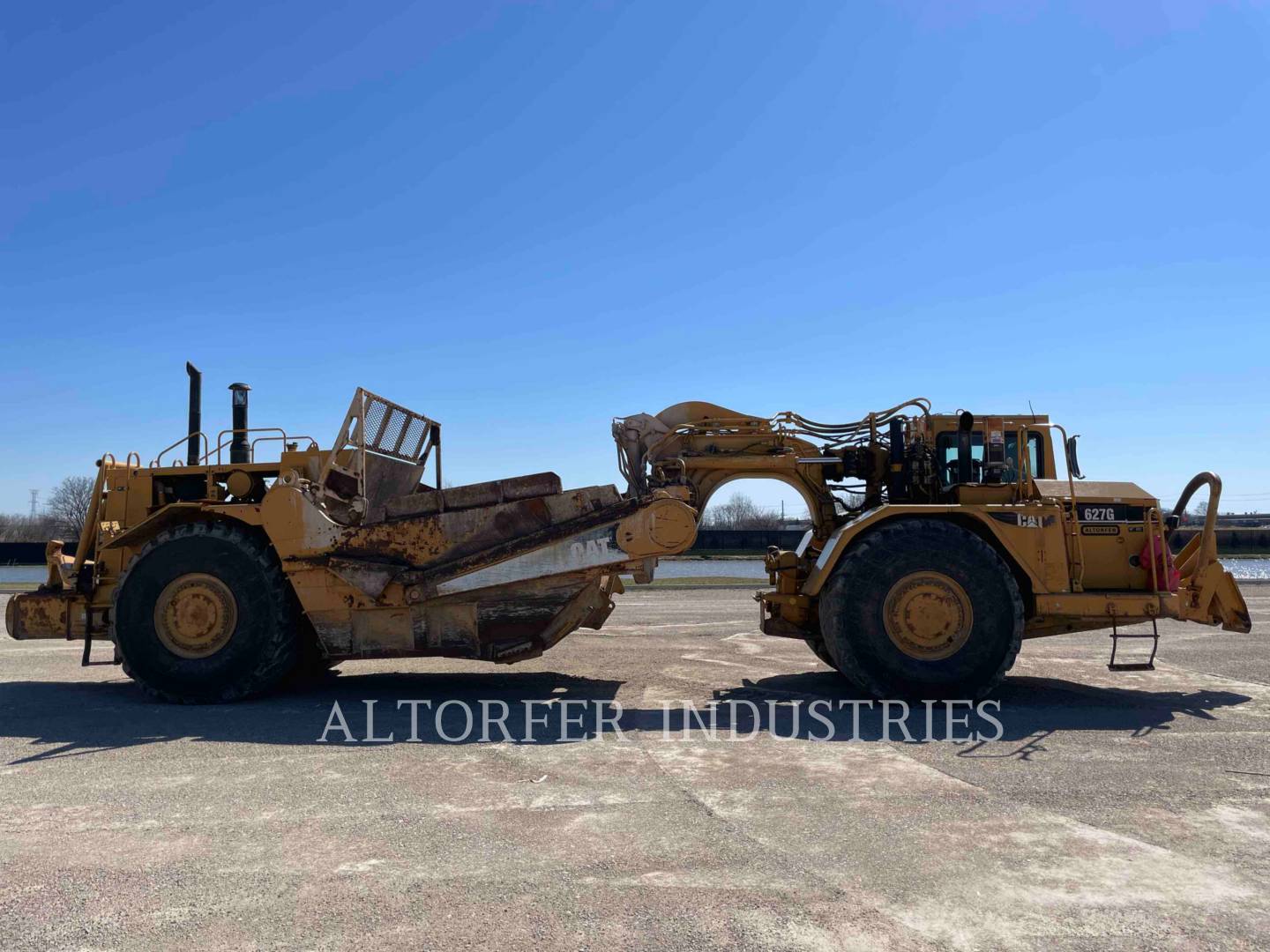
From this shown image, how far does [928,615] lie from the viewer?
7.93 m

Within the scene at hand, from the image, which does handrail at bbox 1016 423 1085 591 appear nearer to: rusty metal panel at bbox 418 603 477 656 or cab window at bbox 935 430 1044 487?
cab window at bbox 935 430 1044 487

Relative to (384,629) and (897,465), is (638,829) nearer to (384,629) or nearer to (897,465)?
(384,629)

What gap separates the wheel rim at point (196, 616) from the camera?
830 cm

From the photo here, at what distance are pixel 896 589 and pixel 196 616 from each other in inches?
242

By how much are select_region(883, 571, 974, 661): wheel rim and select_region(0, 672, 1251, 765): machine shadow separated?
494 mm

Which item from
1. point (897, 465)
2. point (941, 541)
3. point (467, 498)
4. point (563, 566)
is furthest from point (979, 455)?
point (467, 498)

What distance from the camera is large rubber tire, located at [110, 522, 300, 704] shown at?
824 centimetres

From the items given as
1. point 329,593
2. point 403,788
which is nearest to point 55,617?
point 329,593

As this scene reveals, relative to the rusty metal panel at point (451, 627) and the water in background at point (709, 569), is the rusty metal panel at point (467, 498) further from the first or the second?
the water in background at point (709, 569)

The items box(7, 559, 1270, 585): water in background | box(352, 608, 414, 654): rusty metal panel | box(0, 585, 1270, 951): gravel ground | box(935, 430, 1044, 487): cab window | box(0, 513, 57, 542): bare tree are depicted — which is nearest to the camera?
box(0, 585, 1270, 951): gravel ground

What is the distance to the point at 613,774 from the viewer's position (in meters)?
5.89

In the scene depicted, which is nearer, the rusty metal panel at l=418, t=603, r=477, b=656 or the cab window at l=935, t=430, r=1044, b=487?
the rusty metal panel at l=418, t=603, r=477, b=656

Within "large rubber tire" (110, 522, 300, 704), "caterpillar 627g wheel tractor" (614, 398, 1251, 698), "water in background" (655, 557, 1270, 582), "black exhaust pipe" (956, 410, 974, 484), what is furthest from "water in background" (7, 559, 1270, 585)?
"large rubber tire" (110, 522, 300, 704)

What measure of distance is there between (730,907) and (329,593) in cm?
550
